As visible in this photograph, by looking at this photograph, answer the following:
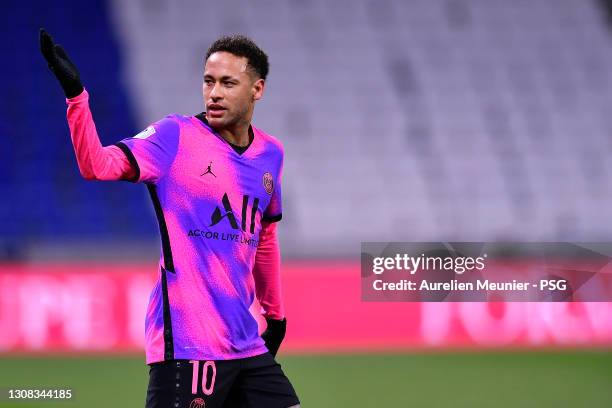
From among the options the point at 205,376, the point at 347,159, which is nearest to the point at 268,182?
the point at 205,376

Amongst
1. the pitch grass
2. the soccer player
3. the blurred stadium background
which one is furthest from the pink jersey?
the blurred stadium background

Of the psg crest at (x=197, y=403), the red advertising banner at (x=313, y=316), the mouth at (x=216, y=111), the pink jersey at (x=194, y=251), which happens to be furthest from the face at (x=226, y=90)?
the red advertising banner at (x=313, y=316)

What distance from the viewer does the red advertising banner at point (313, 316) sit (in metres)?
10.6

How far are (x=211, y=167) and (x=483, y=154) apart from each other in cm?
1145

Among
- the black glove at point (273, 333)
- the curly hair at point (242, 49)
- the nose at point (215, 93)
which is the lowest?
the black glove at point (273, 333)

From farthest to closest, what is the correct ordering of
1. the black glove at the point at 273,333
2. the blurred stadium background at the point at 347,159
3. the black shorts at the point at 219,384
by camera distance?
1. the blurred stadium background at the point at 347,159
2. the black glove at the point at 273,333
3. the black shorts at the point at 219,384

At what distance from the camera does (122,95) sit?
14.5 metres

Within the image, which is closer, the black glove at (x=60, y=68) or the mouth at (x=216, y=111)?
the black glove at (x=60, y=68)

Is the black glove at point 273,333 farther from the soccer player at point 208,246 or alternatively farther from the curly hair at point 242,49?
the curly hair at point 242,49

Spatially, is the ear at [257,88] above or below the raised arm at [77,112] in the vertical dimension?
above

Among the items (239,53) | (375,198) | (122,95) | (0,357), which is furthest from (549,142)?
(239,53)

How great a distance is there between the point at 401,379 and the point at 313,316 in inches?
87.5

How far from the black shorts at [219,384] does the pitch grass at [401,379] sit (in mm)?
3862

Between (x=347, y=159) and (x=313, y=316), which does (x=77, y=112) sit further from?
(x=347, y=159)
